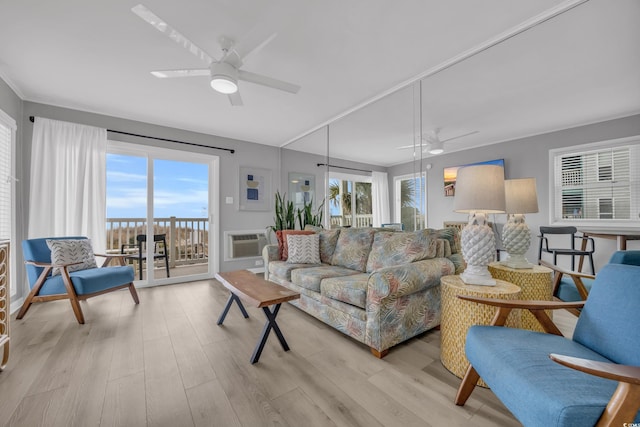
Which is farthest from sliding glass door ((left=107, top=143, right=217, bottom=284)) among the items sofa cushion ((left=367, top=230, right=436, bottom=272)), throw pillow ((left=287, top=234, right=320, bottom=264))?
sofa cushion ((left=367, top=230, right=436, bottom=272))

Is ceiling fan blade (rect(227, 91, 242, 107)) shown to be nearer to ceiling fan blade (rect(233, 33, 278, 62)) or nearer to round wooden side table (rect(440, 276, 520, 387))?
ceiling fan blade (rect(233, 33, 278, 62))

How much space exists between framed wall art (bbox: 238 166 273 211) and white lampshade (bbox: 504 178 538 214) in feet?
12.4

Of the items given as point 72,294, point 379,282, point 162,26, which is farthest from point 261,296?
point 72,294

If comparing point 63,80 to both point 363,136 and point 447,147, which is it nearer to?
point 363,136

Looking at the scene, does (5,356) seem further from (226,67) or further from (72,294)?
(226,67)

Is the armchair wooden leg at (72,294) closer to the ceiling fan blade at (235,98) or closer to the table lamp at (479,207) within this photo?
the ceiling fan blade at (235,98)

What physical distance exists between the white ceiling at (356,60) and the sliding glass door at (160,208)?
68cm

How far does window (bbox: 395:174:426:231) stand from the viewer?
3.16 m

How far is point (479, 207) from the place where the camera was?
1.61 metres

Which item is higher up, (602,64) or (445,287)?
(602,64)

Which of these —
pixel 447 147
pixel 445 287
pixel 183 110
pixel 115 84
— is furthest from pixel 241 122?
pixel 445 287

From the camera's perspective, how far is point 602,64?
7.41 ft

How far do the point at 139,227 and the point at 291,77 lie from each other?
3.64 meters

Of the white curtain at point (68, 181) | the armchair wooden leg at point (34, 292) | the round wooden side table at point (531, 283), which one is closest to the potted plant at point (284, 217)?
the white curtain at point (68, 181)
